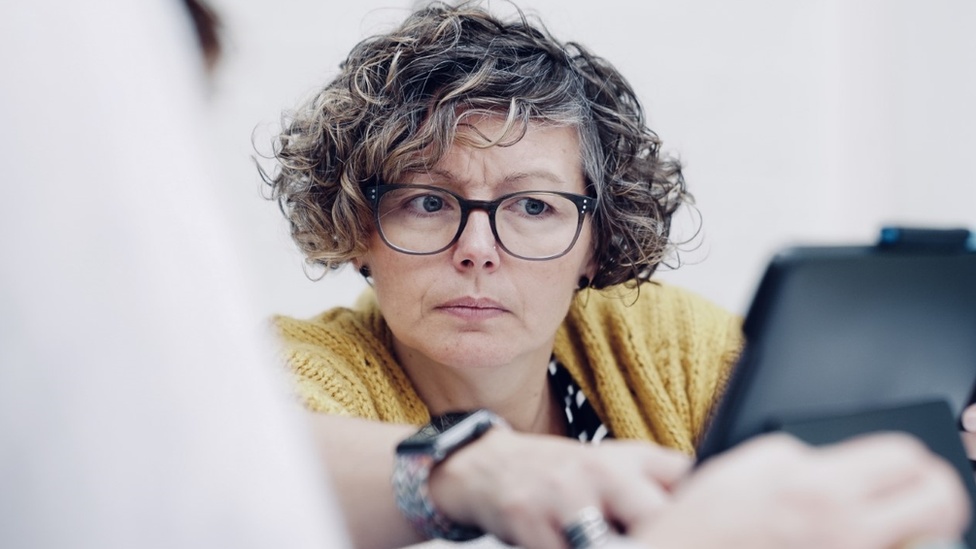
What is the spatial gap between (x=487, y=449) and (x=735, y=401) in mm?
190

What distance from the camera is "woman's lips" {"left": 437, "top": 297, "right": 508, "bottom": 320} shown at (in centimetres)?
105

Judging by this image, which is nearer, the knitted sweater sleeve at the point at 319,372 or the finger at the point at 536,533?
the finger at the point at 536,533

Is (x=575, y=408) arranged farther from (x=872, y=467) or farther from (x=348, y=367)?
(x=872, y=467)

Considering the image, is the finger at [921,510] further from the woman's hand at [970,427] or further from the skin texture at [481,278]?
the skin texture at [481,278]

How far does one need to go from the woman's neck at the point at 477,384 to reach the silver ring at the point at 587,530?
2.03 ft

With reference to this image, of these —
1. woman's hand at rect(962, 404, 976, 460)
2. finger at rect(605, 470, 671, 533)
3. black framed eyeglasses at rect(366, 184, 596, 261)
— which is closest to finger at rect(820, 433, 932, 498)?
finger at rect(605, 470, 671, 533)

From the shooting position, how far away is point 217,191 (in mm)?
415

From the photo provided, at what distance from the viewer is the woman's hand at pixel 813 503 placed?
445 millimetres

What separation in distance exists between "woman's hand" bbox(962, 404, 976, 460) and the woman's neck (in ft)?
1.91

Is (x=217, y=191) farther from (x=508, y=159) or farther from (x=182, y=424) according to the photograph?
(x=508, y=159)

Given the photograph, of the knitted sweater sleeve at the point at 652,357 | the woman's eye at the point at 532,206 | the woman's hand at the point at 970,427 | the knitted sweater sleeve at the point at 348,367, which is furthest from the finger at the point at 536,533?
the knitted sweater sleeve at the point at 652,357

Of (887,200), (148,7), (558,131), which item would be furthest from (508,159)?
(887,200)

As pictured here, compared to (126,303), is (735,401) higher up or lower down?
lower down

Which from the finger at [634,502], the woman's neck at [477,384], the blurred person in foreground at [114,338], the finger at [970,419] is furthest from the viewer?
the woman's neck at [477,384]
